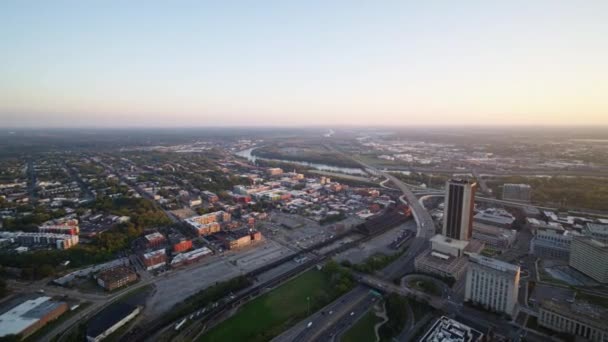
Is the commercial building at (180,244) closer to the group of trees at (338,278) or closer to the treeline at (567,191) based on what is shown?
the group of trees at (338,278)

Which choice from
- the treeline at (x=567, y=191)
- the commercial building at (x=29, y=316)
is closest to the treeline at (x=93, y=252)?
the commercial building at (x=29, y=316)

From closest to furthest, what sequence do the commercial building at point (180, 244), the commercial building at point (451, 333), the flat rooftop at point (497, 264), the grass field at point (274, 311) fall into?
the commercial building at point (451, 333)
the grass field at point (274, 311)
the flat rooftop at point (497, 264)
the commercial building at point (180, 244)

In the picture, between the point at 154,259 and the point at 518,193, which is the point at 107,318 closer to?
the point at 154,259

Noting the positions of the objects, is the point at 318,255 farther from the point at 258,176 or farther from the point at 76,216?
the point at 258,176

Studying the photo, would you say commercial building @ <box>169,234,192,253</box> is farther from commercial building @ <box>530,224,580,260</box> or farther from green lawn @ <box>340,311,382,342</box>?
commercial building @ <box>530,224,580,260</box>

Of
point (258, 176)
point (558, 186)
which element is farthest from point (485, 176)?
point (258, 176)

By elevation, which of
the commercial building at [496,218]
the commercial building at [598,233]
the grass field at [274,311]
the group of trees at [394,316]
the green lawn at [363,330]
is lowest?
the green lawn at [363,330]

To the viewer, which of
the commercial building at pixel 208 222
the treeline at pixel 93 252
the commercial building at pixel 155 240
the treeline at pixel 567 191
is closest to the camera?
the treeline at pixel 93 252

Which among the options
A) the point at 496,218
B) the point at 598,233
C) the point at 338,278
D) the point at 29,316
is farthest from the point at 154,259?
the point at 598,233
